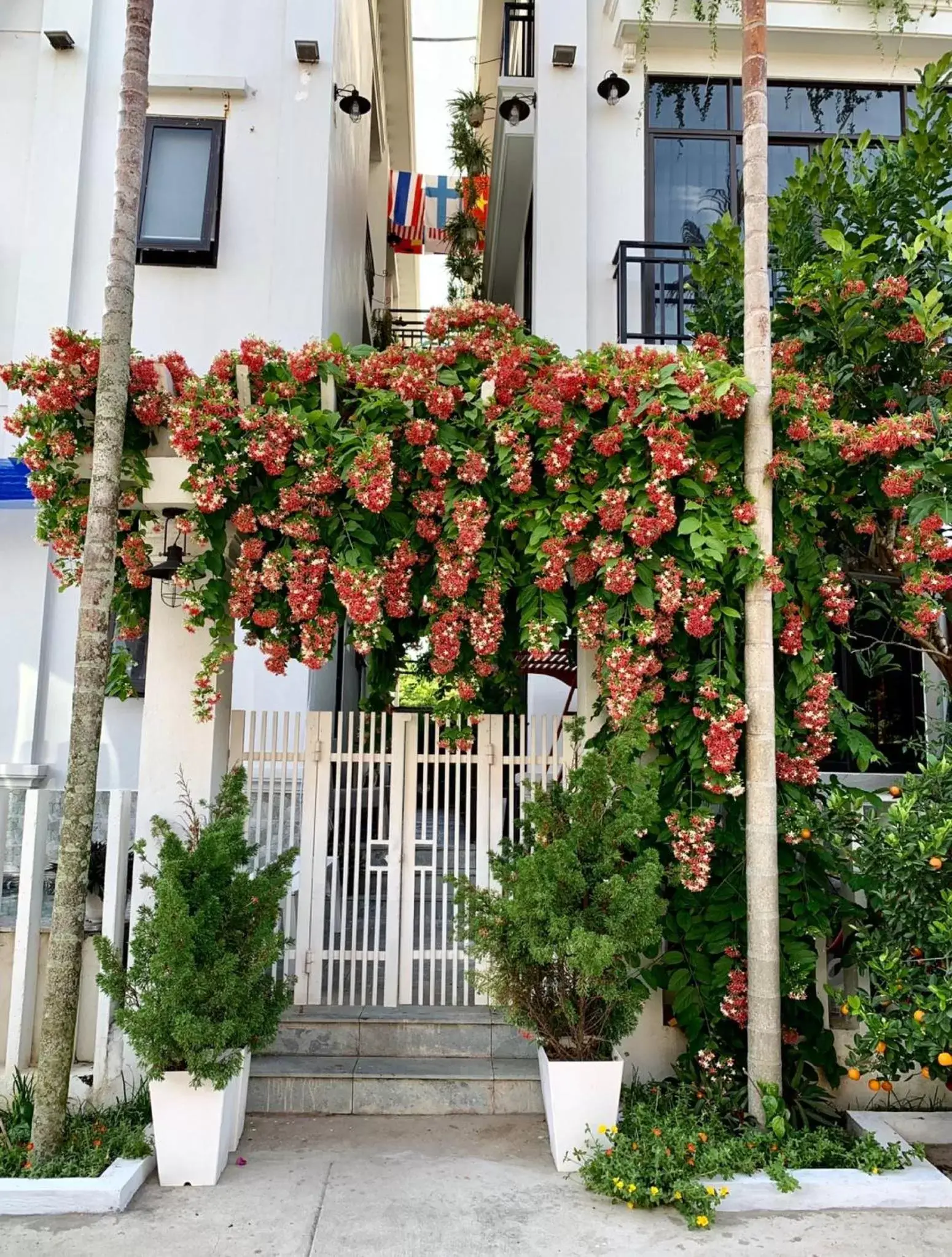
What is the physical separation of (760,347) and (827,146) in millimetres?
2014

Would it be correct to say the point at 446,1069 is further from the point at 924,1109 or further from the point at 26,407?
the point at 26,407

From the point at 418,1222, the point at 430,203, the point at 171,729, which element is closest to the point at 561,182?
the point at 430,203

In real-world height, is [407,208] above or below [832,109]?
above

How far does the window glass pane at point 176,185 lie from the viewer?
8.25 meters

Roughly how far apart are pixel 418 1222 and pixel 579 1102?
2.98 ft

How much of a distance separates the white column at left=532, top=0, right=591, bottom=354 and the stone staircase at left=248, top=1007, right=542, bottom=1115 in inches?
217

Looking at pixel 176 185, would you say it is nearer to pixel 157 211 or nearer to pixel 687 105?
pixel 157 211

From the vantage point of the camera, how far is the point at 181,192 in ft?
27.3

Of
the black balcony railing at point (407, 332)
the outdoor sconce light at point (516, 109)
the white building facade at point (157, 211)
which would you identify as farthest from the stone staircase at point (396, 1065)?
the black balcony railing at point (407, 332)

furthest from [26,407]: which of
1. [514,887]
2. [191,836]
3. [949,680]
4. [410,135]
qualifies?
[410,135]

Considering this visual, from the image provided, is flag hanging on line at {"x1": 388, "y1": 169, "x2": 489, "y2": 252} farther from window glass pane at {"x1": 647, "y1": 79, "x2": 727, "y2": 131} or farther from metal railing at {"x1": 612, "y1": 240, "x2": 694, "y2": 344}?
metal railing at {"x1": 612, "y1": 240, "x2": 694, "y2": 344}

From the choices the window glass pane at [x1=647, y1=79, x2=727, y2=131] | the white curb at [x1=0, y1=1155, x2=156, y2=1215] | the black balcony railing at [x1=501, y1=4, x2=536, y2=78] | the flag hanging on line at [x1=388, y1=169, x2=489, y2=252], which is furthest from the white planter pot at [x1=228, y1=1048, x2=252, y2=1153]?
the flag hanging on line at [x1=388, y1=169, x2=489, y2=252]

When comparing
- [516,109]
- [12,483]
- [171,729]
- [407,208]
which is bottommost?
[171,729]

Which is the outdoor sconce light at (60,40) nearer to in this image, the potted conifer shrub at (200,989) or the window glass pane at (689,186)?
the window glass pane at (689,186)
